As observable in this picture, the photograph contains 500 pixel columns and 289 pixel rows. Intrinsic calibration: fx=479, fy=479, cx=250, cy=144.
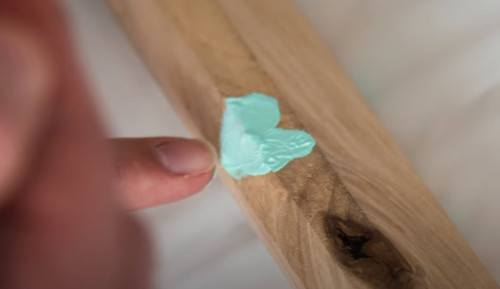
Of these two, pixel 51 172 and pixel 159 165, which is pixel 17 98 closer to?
pixel 51 172

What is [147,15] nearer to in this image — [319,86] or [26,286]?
[319,86]

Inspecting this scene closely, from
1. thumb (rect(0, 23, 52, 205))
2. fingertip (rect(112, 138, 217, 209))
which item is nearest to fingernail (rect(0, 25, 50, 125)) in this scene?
thumb (rect(0, 23, 52, 205))

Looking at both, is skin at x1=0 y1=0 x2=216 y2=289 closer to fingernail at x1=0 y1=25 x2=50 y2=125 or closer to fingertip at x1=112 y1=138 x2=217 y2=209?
fingernail at x1=0 y1=25 x2=50 y2=125

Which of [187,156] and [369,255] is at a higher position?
[187,156]

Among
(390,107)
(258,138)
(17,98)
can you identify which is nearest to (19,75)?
(17,98)

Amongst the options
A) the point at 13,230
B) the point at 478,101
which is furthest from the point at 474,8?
the point at 13,230

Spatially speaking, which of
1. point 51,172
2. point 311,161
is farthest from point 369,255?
point 51,172

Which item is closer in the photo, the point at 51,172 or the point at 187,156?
the point at 51,172
